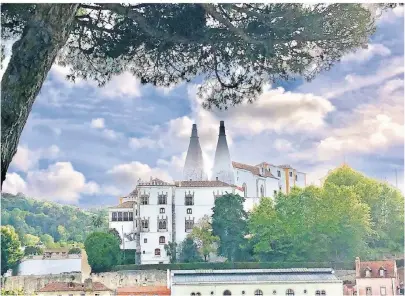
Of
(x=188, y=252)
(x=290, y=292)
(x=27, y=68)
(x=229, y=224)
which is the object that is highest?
(x=27, y=68)

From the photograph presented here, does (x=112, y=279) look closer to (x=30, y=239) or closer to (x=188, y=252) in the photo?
(x=188, y=252)

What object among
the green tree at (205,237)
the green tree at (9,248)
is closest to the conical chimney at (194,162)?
the green tree at (205,237)

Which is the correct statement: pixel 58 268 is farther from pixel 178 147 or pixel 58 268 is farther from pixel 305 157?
pixel 305 157

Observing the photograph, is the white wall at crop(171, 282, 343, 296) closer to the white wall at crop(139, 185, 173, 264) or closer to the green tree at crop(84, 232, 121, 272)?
the white wall at crop(139, 185, 173, 264)

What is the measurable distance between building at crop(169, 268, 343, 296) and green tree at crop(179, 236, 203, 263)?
31 centimetres

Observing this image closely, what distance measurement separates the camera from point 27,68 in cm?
233

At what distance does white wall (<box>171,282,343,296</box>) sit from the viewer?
9000 mm

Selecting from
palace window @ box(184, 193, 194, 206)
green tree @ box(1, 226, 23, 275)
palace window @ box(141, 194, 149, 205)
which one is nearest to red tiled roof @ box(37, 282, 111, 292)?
green tree @ box(1, 226, 23, 275)

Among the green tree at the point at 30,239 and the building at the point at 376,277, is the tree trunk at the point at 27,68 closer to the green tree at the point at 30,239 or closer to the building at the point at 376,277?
the green tree at the point at 30,239

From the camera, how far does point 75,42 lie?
10.7 feet

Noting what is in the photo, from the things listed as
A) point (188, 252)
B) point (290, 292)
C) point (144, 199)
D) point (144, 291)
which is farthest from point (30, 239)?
point (290, 292)

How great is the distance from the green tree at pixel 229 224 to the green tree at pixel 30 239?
2.30m

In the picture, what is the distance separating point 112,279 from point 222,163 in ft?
7.10

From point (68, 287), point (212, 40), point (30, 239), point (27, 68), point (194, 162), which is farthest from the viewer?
point (68, 287)
